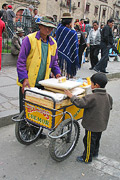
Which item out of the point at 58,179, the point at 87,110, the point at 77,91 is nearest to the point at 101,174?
the point at 58,179

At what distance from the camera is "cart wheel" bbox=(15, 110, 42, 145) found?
9.48ft

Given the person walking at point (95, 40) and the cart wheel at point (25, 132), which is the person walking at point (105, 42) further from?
the cart wheel at point (25, 132)

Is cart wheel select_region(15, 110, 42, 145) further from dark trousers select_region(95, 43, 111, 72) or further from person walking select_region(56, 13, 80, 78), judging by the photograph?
dark trousers select_region(95, 43, 111, 72)

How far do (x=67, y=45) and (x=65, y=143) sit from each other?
285 centimetres

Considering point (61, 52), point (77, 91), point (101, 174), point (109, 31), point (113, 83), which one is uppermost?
point (109, 31)

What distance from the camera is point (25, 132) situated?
3.13 metres


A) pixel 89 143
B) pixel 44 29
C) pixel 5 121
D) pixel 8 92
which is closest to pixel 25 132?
pixel 5 121

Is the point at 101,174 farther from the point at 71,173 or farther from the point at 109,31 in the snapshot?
the point at 109,31

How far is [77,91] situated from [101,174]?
3.71 ft

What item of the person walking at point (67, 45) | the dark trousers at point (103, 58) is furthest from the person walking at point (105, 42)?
the person walking at point (67, 45)

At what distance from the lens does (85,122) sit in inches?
105

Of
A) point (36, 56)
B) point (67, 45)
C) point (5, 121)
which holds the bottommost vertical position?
point (5, 121)

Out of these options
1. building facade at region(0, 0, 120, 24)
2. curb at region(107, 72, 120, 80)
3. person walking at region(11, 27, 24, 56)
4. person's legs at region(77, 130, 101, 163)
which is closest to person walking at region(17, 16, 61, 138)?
person's legs at region(77, 130, 101, 163)

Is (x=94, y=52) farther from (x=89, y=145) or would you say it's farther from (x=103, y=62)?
(x=89, y=145)
